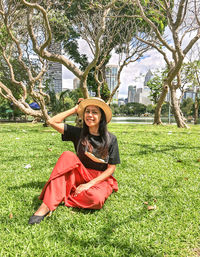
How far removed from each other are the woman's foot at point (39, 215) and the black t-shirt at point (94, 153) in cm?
75

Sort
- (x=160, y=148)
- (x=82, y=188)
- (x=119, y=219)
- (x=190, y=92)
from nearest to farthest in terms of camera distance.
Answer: (x=119, y=219) < (x=82, y=188) < (x=160, y=148) < (x=190, y=92)

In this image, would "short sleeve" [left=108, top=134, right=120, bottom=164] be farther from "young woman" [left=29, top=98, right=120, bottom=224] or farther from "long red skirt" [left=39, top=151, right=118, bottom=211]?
"long red skirt" [left=39, top=151, right=118, bottom=211]

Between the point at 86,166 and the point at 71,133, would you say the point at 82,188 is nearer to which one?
the point at 86,166

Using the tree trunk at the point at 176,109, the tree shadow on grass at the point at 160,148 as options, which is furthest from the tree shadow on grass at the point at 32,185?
the tree trunk at the point at 176,109

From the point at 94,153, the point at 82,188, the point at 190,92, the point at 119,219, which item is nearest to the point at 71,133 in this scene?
the point at 94,153

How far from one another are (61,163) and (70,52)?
2011 cm

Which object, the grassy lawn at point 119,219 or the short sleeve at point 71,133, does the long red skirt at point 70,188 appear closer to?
the grassy lawn at point 119,219

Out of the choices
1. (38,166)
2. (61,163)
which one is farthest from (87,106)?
(38,166)

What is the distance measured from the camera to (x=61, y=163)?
2266mm

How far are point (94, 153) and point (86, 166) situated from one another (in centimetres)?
25

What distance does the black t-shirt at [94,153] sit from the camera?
247 cm

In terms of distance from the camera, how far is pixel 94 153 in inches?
97.6

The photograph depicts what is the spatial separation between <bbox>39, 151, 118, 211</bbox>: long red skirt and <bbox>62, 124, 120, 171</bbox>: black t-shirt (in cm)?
15

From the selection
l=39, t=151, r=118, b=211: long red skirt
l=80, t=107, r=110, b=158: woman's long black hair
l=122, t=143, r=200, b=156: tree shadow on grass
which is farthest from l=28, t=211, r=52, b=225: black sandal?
l=122, t=143, r=200, b=156: tree shadow on grass
